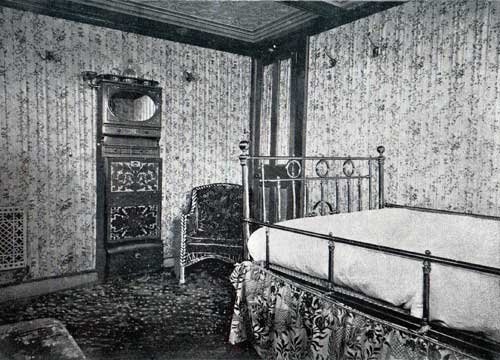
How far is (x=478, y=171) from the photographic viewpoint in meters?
2.94

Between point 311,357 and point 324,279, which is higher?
point 324,279

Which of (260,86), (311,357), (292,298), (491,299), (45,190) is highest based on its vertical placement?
(260,86)

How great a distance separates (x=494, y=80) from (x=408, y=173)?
94 cm

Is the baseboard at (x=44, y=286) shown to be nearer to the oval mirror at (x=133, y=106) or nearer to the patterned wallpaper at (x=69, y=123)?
the patterned wallpaper at (x=69, y=123)

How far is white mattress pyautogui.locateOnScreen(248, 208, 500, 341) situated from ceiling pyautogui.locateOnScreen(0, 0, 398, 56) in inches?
81.8

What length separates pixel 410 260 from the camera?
65.6 inches

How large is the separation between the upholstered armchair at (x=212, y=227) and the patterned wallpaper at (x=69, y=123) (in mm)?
464

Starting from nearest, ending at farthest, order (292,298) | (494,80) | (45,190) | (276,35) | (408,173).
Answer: (292,298)
(494,80)
(408,173)
(45,190)
(276,35)

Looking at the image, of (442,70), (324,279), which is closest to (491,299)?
(324,279)

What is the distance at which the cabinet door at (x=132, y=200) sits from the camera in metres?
3.90

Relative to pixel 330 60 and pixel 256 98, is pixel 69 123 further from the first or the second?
pixel 330 60

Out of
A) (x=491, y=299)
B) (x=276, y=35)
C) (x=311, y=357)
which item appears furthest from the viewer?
(x=276, y=35)

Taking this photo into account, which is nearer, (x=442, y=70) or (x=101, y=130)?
(x=442, y=70)

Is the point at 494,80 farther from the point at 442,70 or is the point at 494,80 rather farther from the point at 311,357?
the point at 311,357
